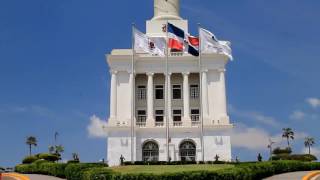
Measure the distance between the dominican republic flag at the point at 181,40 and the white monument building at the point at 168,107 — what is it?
15.1 m

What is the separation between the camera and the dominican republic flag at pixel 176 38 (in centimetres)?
5934

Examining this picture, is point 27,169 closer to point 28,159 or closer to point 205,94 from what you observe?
point 28,159

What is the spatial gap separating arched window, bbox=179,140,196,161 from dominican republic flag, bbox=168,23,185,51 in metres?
20.1

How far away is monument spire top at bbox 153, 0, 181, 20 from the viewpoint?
279ft

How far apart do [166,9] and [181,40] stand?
89.6 feet

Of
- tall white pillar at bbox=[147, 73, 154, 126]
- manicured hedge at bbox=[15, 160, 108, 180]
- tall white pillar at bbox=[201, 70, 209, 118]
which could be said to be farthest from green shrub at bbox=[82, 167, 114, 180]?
tall white pillar at bbox=[201, 70, 209, 118]

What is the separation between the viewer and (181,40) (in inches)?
2343

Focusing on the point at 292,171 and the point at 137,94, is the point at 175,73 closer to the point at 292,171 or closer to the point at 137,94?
the point at 137,94

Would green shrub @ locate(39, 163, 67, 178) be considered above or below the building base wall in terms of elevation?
below

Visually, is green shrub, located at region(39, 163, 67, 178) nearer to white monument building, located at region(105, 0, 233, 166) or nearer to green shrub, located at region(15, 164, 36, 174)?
green shrub, located at region(15, 164, 36, 174)

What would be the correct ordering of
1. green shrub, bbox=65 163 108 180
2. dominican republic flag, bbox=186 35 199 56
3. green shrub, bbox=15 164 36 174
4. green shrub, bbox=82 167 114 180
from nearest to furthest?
1. green shrub, bbox=82 167 114 180
2. green shrub, bbox=65 163 108 180
3. green shrub, bbox=15 164 36 174
4. dominican republic flag, bbox=186 35 199 56

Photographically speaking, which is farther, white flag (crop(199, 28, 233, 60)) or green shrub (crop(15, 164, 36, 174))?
white flag (crop(199, 28, 233, 60))

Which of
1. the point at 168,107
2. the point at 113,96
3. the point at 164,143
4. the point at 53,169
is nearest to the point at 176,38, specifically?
the point at 168,107

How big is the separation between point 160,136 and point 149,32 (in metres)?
18.7
